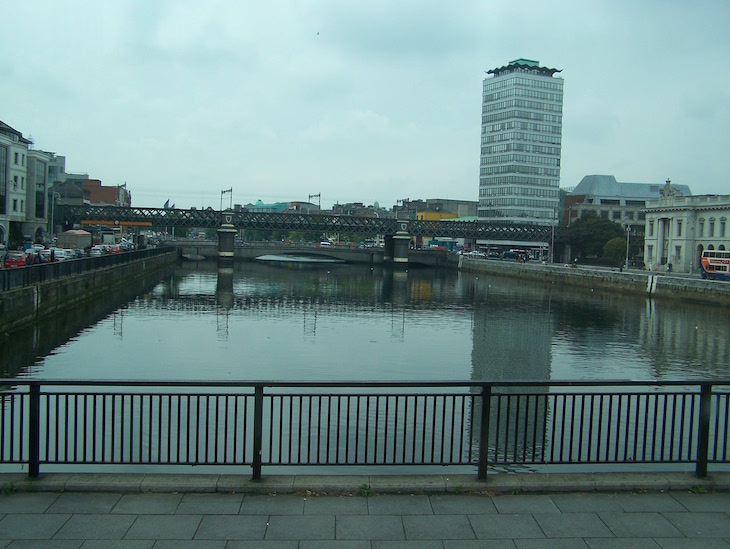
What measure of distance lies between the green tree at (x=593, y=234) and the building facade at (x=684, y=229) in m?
15.5

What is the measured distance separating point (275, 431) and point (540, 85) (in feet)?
586

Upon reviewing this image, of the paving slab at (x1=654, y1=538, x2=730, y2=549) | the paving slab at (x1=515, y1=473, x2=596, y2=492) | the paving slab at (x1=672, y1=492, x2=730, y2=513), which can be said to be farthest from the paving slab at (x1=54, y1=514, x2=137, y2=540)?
the paving slab at (x1=672, y1=492, x2=730, y2=513)

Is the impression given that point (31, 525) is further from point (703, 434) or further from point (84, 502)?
Result: point (703, 434)

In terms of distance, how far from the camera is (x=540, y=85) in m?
182

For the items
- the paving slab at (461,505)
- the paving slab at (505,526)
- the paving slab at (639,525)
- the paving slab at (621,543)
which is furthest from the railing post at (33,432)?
the paving slab at (639,525)

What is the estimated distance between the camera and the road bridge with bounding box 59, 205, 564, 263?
128000 mm

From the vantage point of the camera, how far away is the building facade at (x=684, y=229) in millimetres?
98925

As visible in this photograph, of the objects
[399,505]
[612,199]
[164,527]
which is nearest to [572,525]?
[399,505]

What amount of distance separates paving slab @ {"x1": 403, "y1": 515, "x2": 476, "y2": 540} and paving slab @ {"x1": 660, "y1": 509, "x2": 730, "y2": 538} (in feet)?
8.08

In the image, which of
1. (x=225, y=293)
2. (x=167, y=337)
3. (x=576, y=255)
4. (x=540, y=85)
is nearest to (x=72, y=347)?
(x=167, y=337)

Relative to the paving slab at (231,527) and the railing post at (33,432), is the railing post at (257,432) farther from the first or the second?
the railing post at (33,432)

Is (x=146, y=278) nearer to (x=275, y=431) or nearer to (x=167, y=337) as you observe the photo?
(x=167, y=337)

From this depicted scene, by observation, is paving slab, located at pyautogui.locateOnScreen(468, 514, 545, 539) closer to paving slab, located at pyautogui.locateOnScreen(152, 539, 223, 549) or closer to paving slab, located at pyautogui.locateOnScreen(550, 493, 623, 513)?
paving slab, located at pyautogui.locateOnScreen(550, 493, 623, 513)

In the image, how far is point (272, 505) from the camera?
319 inches
